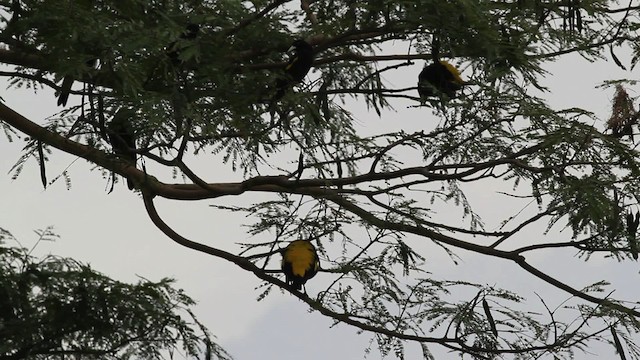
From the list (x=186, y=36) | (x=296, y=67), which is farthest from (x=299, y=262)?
(x=186, y=36)

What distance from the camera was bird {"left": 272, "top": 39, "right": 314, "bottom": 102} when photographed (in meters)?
5.58

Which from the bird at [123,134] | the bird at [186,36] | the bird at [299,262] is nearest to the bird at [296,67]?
Answer: the bird at [186,36]

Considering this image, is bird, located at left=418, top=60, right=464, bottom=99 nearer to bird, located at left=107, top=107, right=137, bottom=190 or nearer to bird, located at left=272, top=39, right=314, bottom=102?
bird, located at left=272, top=39, right=314, bottom=102

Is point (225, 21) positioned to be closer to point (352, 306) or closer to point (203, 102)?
point (203, 102)

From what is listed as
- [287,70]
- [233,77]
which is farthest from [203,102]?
[287,70]

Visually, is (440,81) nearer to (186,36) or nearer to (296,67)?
(296,67)

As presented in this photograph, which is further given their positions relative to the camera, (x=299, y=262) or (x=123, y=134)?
(x=299, y=262)

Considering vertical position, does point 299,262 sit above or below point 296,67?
below

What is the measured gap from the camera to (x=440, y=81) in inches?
241

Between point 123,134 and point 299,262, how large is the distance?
142 centimetres

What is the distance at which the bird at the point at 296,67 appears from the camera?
558 cm

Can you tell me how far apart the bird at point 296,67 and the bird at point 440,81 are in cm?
79

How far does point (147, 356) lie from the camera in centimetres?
498

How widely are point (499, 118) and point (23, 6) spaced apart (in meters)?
2.91
